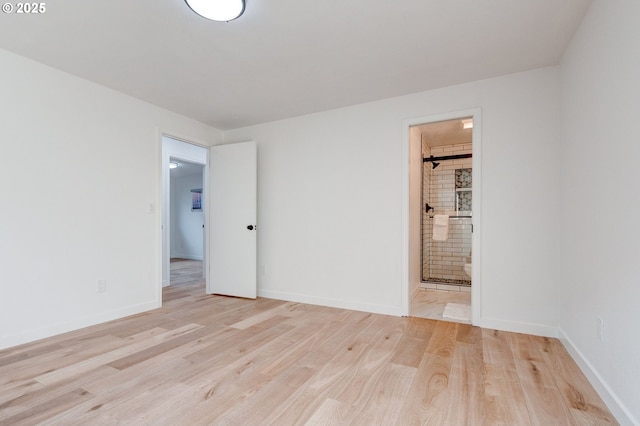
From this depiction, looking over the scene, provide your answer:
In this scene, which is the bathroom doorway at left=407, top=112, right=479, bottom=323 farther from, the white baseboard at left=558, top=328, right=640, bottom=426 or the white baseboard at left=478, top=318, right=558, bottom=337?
the white baseboard at left=558, top=328, right=640, bottom=426

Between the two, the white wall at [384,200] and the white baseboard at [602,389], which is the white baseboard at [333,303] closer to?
the white wall at [384,200]

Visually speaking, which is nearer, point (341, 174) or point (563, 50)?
point (563, 50)

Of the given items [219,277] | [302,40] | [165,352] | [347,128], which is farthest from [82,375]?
[347,128]

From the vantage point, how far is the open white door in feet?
13.2

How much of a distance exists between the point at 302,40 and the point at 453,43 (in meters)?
1.12

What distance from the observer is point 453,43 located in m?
2.28

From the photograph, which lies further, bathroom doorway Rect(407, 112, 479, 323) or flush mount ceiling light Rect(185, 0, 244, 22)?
bathroom doorway Rect(407, 112, 479, 323)

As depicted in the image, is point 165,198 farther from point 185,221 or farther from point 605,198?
point 605,198

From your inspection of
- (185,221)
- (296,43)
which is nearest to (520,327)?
(296,43)

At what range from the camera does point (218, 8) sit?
5.86 ft

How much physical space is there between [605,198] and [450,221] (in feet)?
12.2

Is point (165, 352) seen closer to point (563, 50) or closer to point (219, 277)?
point (219, 277)

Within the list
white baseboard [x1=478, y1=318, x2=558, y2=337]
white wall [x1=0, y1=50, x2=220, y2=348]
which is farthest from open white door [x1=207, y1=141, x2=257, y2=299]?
white baseboard [x1=478, y1=318, x2=558, y2=337]

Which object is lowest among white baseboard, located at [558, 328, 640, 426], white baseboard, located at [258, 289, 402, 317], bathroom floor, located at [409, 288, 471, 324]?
bathroom floor, located at [409, 288, 471, 324]
